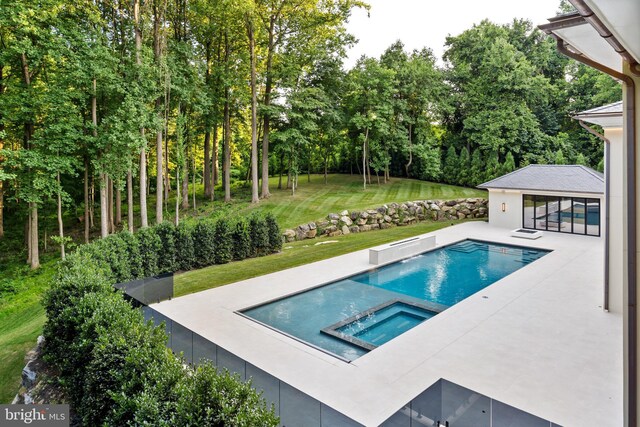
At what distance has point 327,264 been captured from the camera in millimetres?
13672

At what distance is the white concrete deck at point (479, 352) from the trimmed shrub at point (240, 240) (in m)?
2.92

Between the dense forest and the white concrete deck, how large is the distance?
7685 mm

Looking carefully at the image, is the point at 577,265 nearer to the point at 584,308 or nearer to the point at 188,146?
the point at 584,308

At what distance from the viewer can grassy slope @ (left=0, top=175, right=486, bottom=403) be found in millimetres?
9078

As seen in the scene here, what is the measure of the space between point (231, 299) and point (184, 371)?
567 centimetres

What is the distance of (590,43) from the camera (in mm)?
3373

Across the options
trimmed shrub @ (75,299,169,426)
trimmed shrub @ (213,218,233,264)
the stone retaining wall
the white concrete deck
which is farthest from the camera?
the stone retaining wall

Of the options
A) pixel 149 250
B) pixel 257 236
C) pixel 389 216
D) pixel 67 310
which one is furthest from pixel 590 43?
pixel 389 216

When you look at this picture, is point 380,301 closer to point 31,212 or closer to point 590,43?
point 590,43

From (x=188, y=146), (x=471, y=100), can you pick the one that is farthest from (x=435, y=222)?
(x=188, y=146)

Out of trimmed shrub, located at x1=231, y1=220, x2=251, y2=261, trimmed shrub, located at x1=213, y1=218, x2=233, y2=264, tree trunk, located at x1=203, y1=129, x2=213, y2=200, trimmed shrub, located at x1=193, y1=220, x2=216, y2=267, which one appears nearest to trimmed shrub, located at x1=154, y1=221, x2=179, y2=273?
trimmed shrub, located at x1=193, y1=220, x2=216, y2=267

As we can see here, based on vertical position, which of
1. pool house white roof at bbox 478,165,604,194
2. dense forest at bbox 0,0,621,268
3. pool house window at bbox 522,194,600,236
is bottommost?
pool house window at bbox 522,194,600,236

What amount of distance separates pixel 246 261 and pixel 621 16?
13.0 metres

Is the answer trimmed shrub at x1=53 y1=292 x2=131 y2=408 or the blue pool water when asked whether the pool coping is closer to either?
the blue pool water
